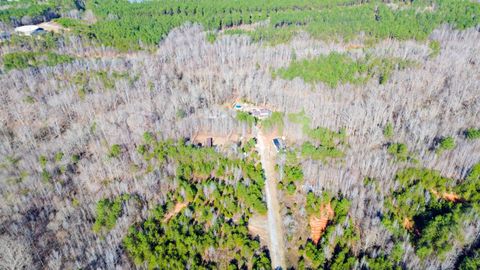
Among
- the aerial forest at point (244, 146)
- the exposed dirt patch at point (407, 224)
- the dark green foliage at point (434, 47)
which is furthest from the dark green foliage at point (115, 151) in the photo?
the dark green foliage at point (434, 47)

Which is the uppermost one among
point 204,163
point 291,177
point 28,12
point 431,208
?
point 28,12

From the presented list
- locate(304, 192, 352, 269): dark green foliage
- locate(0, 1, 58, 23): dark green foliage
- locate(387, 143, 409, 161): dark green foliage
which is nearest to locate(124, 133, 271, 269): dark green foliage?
locate(304, 192, 352, 269): dark green foliage

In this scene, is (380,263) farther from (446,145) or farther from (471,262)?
(446,145)

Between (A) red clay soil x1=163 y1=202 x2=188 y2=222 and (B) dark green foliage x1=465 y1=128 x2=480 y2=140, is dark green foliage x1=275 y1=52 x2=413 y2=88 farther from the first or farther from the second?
(A) red clay soil x1=163 y1=202 x2=188 y2=222

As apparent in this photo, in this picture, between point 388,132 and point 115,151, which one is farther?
point 388,132

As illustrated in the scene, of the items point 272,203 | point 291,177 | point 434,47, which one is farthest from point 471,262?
point 434,47

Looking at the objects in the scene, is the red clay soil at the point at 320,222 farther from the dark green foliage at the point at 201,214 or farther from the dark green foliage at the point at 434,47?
the dark green foliage at the point at 434,47

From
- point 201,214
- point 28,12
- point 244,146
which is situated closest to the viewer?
point 201,214
